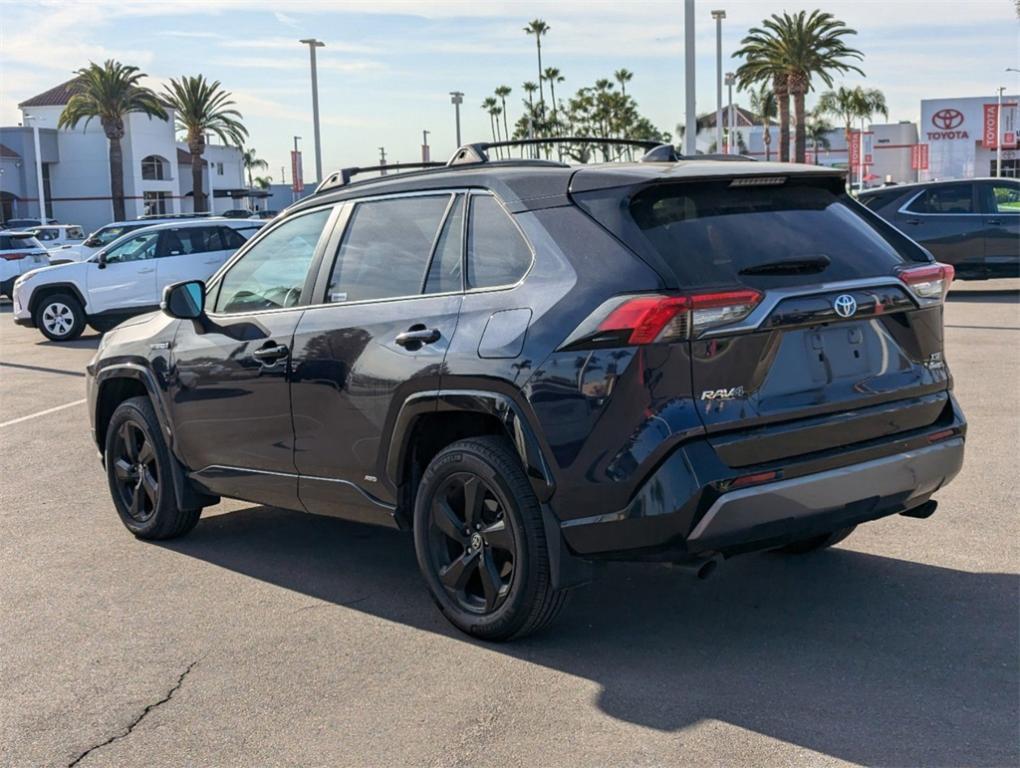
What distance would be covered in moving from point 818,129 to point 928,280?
98.7 metres

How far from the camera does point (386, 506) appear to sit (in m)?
5.26

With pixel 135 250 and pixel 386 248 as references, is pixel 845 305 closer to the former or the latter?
pixel 386 248

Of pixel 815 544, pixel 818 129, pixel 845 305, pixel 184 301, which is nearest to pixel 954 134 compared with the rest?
pixel 818 129

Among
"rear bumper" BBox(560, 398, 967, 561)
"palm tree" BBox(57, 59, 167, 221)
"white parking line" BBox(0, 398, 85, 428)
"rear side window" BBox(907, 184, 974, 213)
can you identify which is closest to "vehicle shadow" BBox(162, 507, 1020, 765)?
"rear bumper" BBox(560, 398, 967, 561)

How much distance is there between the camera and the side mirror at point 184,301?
6.07 metres

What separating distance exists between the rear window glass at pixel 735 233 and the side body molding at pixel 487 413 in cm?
76

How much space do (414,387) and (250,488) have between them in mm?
1497

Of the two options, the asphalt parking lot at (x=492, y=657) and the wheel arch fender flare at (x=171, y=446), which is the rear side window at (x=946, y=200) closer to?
the asphalt parking lot at (x=492, y=657)

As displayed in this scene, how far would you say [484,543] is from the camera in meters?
4.82

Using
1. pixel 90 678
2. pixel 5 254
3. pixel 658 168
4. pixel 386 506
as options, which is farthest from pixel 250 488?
pixel 5 254

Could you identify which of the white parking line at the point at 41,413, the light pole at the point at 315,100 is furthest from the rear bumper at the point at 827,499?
the light pole at the point at 315,100

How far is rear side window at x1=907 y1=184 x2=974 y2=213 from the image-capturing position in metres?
19.4

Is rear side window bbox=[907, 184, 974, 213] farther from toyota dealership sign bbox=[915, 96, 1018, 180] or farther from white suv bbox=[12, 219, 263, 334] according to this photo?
toyota dealership sign bbox=[915, 96, 1018, 180]

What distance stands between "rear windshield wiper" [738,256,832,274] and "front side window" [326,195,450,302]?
1398 mm
